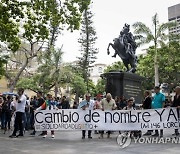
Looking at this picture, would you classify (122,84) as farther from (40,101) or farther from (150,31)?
(150,31)

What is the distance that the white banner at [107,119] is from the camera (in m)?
11.7

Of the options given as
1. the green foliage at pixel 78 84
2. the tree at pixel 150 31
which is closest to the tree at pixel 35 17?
the tree at pixel 150 31

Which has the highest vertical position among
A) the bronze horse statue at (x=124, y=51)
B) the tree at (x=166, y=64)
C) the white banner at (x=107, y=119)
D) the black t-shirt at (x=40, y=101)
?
the tree at (x=166, y=64)

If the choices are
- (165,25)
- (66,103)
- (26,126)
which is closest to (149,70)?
(165,25)

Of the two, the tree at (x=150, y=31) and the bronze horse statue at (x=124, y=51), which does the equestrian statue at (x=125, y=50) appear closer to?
the bronze horse statue at (x=124, y=51)

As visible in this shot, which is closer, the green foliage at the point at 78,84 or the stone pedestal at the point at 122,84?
the stone pedestal at the point at 122,84

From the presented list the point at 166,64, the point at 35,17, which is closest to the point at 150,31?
the point at 166,64

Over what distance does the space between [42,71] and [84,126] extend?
143 ft

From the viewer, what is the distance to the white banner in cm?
1168

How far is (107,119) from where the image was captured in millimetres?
12359

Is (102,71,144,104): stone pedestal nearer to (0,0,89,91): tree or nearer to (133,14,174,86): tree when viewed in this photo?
(0,0,89,91): tree

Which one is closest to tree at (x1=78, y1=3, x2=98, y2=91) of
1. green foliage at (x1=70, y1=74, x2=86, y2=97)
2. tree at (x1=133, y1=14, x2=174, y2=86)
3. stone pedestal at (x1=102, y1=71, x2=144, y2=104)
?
green foliage at (x1=70, y1=74, x2=86, y2=97)

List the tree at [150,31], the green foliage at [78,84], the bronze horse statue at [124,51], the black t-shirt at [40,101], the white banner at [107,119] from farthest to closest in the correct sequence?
the green foliage at [78,84]
the tree at [150,31]
the bronze horse statue at [124,51]
the black t-shirt at [40,101]
the white banner at [107,119]

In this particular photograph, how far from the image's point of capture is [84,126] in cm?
1234
